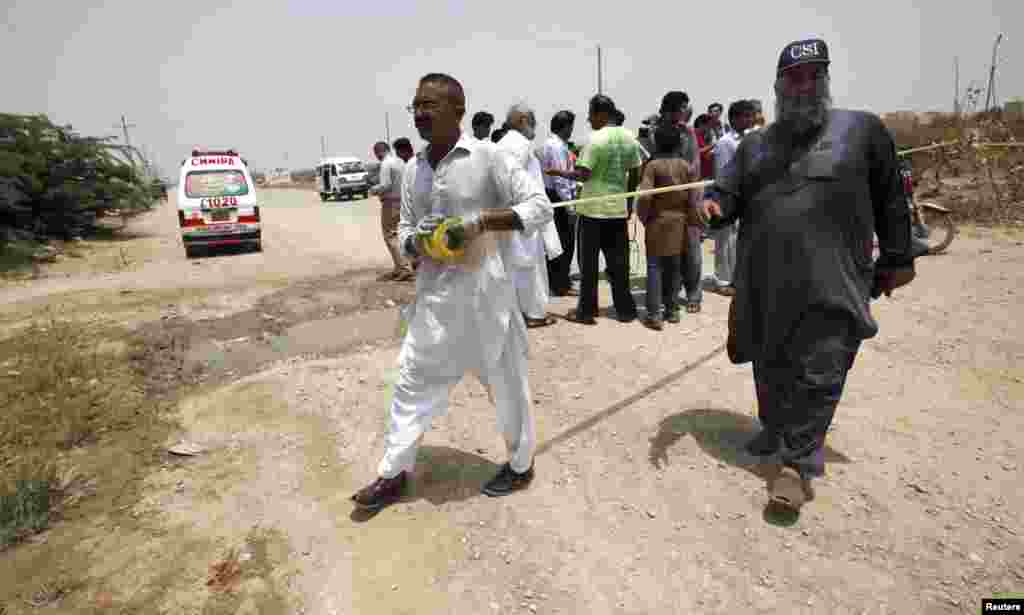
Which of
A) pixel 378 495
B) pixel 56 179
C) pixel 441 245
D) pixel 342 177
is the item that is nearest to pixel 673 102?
pixel 441 245

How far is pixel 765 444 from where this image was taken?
2924 mm

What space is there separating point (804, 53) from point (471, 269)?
5.42 ft

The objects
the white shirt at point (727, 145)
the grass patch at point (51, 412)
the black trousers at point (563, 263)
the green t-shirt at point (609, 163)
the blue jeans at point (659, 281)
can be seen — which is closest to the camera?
the grass patch at point (51, 412)

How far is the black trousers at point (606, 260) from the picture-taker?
4832 millimetres

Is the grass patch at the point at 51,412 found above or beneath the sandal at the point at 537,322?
beneath

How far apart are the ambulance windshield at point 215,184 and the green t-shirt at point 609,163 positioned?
796cm

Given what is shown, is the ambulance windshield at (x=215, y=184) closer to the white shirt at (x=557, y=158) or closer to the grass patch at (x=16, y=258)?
the grass patch at (x=16, y=258)

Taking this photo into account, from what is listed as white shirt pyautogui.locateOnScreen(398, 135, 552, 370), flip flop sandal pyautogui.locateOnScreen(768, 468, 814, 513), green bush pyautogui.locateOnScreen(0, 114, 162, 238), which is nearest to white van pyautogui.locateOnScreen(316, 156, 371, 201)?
green bush pyautogui.locateOnScreen(0, 114, 162, 238)

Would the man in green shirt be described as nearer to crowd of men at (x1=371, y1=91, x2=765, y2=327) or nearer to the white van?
crowd of men at (x1=371, y1=91, x2=765, y2=327)

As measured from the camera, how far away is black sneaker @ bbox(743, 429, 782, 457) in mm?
2902

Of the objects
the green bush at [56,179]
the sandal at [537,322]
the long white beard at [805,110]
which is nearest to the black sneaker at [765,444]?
the long white beard at [805,110]

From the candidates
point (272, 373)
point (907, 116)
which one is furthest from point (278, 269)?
point (907, 116)

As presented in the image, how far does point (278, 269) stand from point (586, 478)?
24.5 feet

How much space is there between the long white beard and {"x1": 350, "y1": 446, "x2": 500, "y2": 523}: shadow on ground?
83.3 inches
